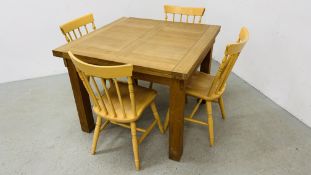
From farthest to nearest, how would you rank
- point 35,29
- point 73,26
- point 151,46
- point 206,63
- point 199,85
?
point 35,29 → point 206,63 → point 73,26 → point 199,85 → point 151,46

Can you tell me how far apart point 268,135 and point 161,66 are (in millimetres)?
1189

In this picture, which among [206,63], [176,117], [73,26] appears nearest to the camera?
[176,117]

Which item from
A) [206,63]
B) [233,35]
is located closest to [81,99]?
[206,63]

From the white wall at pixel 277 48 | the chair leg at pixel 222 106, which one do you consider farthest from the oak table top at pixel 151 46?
the white wall at pixel 277 48

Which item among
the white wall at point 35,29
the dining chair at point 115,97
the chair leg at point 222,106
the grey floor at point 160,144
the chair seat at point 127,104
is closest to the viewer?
the dining chair at point 115,97

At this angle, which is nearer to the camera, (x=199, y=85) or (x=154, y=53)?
(x=154, y=53)

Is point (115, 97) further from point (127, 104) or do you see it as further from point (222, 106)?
point (222, 106)

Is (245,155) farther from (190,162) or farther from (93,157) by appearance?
(93,157)

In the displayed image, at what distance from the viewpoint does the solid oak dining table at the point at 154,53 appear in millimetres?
1405

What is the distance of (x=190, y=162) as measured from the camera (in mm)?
1727

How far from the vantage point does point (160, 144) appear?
6.21 feet

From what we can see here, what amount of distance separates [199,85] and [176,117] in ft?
1.38

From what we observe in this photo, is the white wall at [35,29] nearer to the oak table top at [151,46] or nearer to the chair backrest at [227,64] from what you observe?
the oak table top at [151,46]

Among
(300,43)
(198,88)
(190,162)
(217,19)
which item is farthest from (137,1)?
(190,162)
